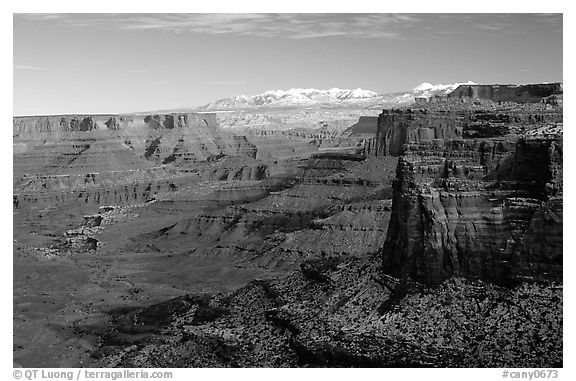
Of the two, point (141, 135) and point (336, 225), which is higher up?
point (141, 135)

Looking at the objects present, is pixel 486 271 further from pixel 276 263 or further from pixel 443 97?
pixel 443 97

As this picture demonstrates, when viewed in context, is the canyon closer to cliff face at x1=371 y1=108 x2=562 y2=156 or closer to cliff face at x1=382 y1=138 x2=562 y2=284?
cliff face at x1=382 y1=138 x2=562 y2=284

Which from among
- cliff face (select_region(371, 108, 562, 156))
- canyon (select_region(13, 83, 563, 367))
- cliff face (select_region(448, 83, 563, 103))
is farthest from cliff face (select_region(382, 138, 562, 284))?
cliff face (select_region(448, 83, 563, 103))

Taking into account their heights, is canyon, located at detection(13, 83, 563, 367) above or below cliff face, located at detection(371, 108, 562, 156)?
below

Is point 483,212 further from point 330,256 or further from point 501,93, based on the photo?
point 501,93

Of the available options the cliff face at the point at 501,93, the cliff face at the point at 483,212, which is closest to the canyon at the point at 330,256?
the cliff face at the point at 483,212

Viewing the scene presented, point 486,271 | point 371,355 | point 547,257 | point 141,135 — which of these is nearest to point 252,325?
point 371,355
